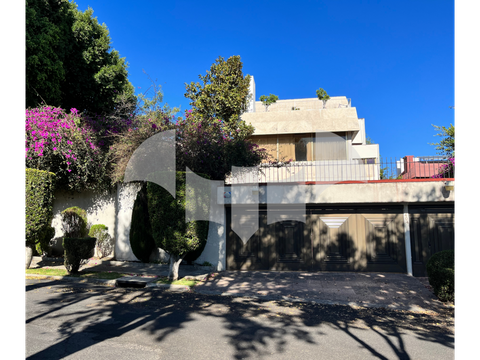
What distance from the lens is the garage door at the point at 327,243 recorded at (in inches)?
424

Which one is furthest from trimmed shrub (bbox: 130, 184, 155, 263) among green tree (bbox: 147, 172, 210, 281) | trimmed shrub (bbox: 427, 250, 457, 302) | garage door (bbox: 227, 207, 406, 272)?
trimmed shrub (bbox: 427, 250, 457, 302)

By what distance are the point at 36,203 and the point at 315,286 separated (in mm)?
9183

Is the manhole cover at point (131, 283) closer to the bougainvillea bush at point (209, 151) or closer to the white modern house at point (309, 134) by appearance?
the bougainvillea bush at point (209, 151)

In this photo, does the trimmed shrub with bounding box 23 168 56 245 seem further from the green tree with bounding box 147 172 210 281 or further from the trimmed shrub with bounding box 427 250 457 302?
the trimmed shrub with bounding box 427 250 457 302

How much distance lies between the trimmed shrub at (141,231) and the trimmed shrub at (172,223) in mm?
2919

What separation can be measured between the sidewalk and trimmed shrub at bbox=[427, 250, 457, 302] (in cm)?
27

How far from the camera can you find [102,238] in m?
12.6

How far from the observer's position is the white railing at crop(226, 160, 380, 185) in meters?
12.5

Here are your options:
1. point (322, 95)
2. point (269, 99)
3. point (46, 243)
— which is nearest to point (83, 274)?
point (46, 243)

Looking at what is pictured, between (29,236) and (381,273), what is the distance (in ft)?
38.6
